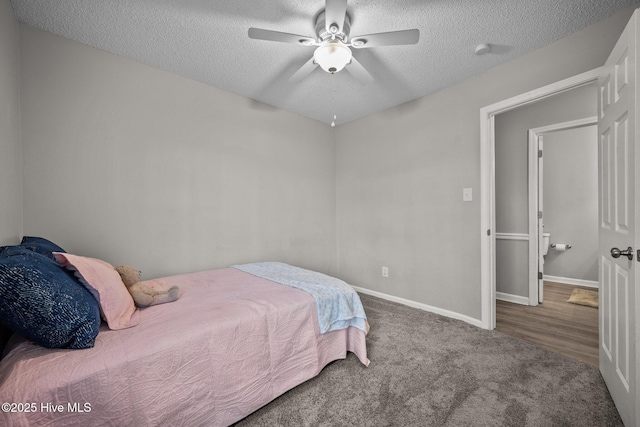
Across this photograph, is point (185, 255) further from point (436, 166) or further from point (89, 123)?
point (436, 166)

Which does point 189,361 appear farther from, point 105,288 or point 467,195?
point 467,195

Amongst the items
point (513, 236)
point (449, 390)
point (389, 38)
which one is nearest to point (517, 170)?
point (513, 236)

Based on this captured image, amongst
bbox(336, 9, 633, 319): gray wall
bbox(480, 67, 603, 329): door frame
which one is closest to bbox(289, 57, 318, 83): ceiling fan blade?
bbox(336, 9, 633, 319): gray wall

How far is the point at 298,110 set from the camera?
3.33 metres

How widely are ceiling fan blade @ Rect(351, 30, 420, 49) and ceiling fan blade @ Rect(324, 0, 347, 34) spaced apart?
5.5 inches

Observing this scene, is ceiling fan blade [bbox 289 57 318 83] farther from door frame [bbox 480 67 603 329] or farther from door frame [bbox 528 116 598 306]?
door frame [bbox 528 116 598 306]

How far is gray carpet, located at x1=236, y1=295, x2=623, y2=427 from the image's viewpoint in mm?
1381

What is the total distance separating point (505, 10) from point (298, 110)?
221 cm

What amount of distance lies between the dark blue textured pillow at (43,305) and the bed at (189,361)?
0.07 meters

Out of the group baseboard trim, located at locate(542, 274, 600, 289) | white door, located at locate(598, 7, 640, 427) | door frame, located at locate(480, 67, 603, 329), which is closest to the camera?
white door, located at locate(598, 7, 640, 427)

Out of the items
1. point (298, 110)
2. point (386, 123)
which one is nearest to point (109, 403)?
point (298, 110)

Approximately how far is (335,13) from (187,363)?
6.46 ft

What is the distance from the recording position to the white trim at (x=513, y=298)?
10.2 feet

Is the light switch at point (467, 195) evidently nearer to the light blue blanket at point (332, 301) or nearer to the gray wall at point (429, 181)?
the gray wall at point (429, 181)
